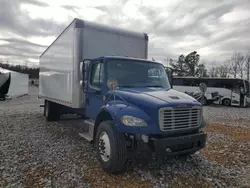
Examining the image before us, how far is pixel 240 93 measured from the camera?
22.6 meters

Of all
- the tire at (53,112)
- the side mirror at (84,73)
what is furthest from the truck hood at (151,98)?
the tire at (53,112)

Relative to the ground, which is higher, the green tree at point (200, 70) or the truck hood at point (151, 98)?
the green tree at point (200, 70)

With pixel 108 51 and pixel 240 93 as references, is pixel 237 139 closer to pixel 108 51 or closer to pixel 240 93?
pixel 108 51

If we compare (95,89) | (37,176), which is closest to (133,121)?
(95,89)

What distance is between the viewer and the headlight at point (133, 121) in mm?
3988

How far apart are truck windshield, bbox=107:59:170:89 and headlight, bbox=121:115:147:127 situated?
Result: 1.21 metres

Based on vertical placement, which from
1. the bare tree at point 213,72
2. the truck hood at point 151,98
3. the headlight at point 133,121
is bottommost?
the headlight at point 133,121

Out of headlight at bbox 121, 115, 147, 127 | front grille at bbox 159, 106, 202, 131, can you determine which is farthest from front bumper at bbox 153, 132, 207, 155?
headlight at bbox 121, 115, 147, 127

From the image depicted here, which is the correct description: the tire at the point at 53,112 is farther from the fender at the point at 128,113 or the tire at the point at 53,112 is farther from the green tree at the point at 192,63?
the green tree at the point at 192,63

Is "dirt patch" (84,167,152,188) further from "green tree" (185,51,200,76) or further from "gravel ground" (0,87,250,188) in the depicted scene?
"green tree" (185,51,200,76)

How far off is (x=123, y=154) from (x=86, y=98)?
98.9 inches

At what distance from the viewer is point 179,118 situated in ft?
13.8

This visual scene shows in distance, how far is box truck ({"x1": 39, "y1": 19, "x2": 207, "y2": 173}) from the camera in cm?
Answer: 406

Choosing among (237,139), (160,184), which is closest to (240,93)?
(237,139)
